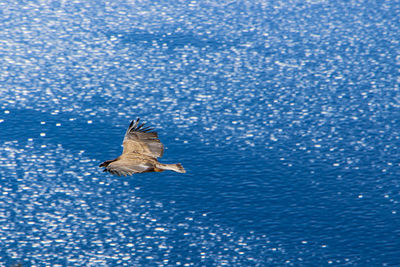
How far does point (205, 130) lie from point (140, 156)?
11.9 ft

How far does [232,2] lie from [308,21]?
2.53m

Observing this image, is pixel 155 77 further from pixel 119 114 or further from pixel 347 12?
pixel 347 12

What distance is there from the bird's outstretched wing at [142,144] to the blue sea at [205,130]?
1.43m

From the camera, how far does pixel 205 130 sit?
13.2 m

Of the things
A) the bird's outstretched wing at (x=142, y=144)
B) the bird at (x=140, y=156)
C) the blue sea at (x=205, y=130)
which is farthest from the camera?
the blue sea at (x=205, y=130)

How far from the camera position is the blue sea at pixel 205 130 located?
34.2ft

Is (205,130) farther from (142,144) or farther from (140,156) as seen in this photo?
(140,156)

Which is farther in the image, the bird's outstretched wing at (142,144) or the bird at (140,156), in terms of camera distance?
the bird's outstretched wing at (142,144)

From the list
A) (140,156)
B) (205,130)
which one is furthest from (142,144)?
(205,130)

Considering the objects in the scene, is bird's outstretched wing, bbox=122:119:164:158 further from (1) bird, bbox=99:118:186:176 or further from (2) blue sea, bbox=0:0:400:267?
(2) blue sea, bbox=0:0:400:267

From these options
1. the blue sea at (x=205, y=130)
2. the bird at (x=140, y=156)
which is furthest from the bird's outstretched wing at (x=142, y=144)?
the blue sea at (x=205, y=130)

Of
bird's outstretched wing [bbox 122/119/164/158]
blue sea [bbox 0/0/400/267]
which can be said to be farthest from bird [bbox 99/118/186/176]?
blue sea [bbox 0/0/400/267]

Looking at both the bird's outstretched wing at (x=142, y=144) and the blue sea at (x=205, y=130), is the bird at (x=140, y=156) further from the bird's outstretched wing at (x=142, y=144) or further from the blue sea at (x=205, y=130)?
the blue sea at (x=205, y=130)

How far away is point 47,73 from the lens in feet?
50.5
